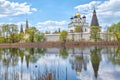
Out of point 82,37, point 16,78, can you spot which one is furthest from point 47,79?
point 82,37

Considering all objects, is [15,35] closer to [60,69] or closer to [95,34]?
[95,34]

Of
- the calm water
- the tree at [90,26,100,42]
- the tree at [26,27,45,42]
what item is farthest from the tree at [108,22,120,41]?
the calm water

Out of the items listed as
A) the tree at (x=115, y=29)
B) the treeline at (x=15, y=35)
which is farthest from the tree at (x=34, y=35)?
the tree at (x=115, y=29)

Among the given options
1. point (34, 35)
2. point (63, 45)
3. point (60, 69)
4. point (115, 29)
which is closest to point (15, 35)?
point (34, 35)

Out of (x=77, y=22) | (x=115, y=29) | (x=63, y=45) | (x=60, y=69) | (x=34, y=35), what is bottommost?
(x=63, y=45)

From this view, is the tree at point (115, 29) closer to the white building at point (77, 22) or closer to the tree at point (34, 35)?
the tree at point (34, 35)

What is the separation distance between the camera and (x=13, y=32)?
81000mm

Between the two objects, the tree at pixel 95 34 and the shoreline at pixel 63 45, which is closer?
the shoreline at pixel 63 45

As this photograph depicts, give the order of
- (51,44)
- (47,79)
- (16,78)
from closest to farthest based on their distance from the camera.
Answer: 1. (47,79)
2. (16,78)
3. (51,44)

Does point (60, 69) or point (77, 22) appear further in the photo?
point (77, 22)

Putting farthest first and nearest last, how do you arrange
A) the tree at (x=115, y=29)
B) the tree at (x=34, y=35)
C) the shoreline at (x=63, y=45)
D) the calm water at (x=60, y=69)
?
the tree at (x=34, y=35) → the tree at (x=115, y=29) → the shoreline at (x=63, y=45) → the calm water at (x=60, y=69)

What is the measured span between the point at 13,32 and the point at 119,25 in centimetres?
3258

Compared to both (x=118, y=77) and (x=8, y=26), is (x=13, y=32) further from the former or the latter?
(x=118, y=77)

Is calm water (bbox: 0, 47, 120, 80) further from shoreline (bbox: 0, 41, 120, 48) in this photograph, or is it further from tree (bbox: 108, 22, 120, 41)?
tree (bbox: 108, 22, 120, 41)
